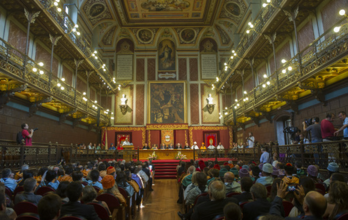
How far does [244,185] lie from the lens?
346 centimetres

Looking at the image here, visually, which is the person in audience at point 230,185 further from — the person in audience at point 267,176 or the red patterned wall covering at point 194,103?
the red patterned wall covering at point 194,103

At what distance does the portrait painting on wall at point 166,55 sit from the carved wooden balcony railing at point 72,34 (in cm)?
547

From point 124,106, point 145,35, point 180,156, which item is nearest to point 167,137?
point 124,106

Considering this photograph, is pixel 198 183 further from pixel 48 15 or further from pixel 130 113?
pixel 130 113

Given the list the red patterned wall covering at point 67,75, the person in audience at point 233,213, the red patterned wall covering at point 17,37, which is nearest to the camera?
the person in audience at point 233,213

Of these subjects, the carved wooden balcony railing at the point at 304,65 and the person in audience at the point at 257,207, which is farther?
the carved wooden balcony railing at the point at 304,65

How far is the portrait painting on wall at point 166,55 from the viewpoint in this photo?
81.1 ft

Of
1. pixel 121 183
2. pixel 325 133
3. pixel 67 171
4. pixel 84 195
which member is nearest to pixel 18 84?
pixel 67 171

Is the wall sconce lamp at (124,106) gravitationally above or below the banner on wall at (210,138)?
above

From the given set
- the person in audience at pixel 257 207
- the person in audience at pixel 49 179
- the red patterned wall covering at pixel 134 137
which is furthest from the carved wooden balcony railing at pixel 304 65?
the red patterned wall covering at pixel 134 137

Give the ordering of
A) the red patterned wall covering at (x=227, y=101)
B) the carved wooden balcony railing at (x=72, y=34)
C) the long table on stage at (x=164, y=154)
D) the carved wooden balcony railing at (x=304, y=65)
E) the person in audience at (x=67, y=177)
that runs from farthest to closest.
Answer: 1. the red patterned wall covering at (x=227, y=101)
2. the long table on stage at (x=164, y=154)
3. the carved wooden balcony railing at (x=72, y=34)
4. the carved wooden balcony railing at (x=304, y=65)
5. the person in audience at (x=67, y=177)

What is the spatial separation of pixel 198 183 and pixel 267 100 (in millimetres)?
9776

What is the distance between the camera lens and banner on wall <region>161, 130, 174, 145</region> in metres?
22.6

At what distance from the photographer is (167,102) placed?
23.6 meters
